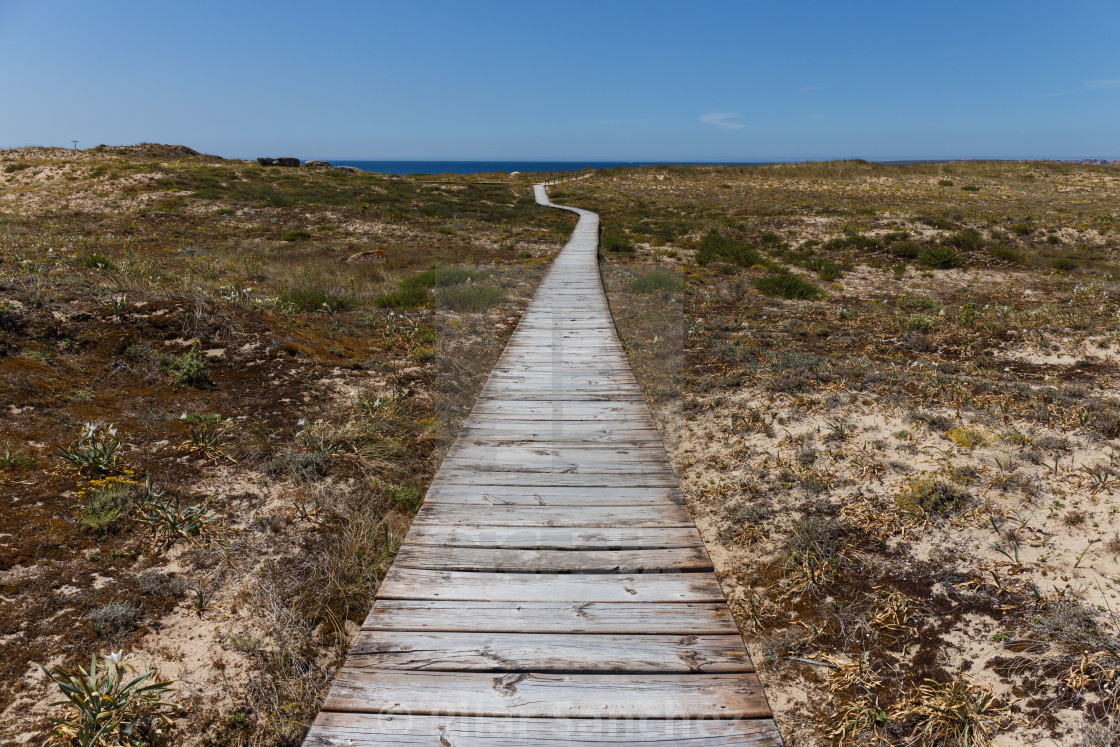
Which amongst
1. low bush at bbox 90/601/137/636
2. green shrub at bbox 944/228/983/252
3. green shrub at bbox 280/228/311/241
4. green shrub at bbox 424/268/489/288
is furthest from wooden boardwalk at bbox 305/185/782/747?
green shrub at bbox 944/228/983/252

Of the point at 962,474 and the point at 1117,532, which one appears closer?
the point at 1117,532

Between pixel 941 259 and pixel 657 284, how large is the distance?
9.71 meters

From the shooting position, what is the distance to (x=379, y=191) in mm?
33188

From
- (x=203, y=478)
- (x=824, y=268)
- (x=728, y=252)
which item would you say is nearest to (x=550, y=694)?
(x=203, y=478)

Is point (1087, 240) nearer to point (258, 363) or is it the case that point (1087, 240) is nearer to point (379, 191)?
point (258, 363)

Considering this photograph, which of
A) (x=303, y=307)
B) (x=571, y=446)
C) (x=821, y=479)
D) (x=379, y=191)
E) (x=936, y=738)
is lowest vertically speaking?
(x=936, y=738)

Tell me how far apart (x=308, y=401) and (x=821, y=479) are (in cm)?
514

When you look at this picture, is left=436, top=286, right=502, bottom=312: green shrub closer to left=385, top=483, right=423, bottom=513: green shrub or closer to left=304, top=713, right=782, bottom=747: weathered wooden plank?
left=385, top=483, right=423, bottom=513: green shrub

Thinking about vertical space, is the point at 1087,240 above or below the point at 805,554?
above

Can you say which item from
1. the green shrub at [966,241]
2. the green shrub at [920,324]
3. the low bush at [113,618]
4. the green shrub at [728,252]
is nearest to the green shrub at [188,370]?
the low bush at [113,618]

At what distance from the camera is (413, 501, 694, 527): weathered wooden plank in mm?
3545

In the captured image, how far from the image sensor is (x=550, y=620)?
9.01 feet

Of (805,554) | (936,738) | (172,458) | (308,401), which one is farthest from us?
(308,401)

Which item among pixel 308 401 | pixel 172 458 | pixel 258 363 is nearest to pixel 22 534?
pixel 172 458
